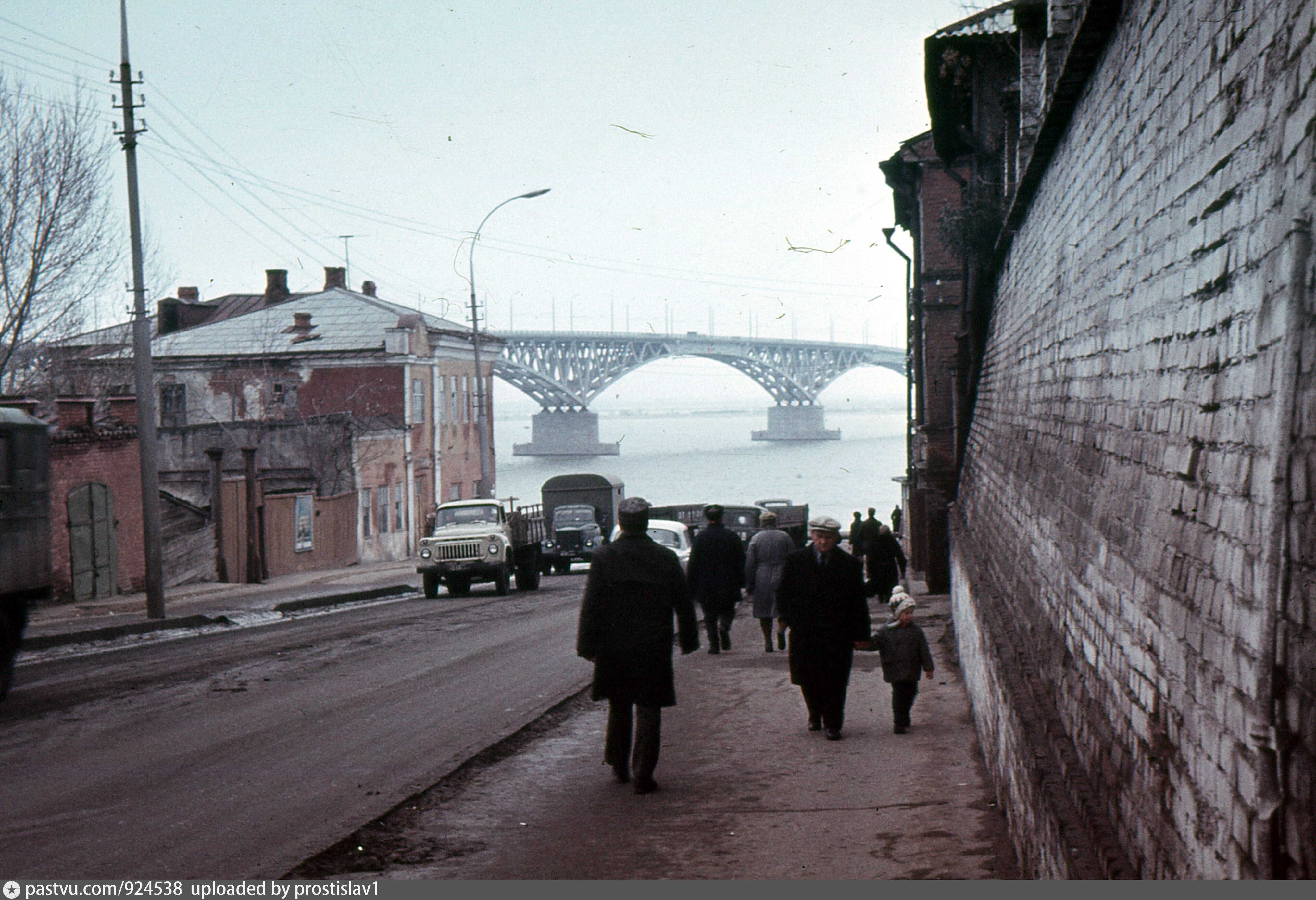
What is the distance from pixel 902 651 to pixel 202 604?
58.3ft

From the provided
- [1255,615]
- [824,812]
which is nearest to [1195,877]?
[1255,615]

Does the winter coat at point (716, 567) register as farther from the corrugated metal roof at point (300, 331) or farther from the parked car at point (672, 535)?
the corrugated metal roof at point (300, 331)

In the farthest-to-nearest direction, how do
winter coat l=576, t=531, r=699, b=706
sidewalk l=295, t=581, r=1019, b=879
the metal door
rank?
1. the metal door
2. winter coat l=576, t=531, r=699, b=706
3. sidewalk l=295, t=581, r=1019, b=879

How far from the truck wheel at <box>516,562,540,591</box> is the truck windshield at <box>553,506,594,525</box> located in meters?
6.74

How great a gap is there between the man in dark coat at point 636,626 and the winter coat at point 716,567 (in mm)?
6583

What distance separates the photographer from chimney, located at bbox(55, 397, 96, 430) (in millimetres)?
25984

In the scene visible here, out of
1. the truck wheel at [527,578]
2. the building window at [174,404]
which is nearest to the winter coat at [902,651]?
the truck wheel at [527,578]

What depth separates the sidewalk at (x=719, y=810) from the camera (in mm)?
6449

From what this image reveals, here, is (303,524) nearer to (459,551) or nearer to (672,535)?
(459,551)

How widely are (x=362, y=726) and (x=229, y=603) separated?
1502 cm

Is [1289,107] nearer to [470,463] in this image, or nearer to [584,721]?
[584,721]

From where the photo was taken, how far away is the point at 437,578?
1060 inches

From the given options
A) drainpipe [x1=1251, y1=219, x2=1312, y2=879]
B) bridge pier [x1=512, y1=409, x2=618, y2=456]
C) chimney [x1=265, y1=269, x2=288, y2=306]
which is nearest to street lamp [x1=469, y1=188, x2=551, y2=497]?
chimney [x1=265, y1=269, x2=288, y2=306]

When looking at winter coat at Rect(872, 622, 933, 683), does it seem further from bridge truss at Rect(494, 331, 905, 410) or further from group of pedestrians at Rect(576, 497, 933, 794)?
bridge truss at Rect(494, 331, 905, 410)
